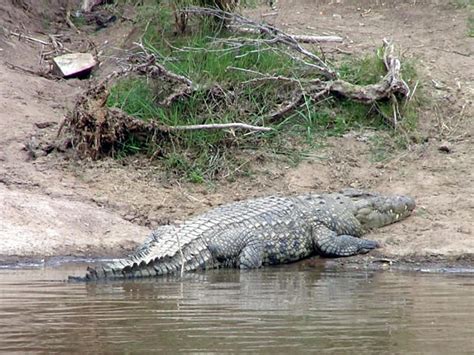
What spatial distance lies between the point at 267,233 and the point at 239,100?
254 cm

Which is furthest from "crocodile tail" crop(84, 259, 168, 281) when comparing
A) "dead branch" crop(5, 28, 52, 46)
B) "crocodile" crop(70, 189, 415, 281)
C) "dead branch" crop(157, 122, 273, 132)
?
"dead branch" crop(5, 28, 52, 46)

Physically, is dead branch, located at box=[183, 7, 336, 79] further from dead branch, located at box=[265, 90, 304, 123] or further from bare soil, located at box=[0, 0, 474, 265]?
bare soil, located at box=[0, 0, 474, 265]

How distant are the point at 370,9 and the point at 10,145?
5335 millimetres

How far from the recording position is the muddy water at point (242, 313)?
5410mm

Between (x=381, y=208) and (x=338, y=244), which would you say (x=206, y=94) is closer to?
(x=381, y=208)

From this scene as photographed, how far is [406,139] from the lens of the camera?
1093 centimetres

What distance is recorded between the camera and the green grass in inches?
425

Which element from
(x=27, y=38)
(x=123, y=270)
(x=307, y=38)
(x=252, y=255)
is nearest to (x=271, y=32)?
(x=307, y=38)

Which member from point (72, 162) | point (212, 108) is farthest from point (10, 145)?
point (212, 108)

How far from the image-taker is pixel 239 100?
37.1 ft

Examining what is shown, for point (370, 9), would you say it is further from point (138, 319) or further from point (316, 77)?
point (138, 319)

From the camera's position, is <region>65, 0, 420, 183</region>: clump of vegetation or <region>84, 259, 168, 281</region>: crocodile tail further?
<region>65, 0, 420, 183</region>: clump of vegetation

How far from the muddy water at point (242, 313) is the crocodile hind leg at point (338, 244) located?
2.39 feet

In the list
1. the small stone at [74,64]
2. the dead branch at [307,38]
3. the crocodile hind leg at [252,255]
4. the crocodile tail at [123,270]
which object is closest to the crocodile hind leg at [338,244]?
the crocodile hind leg at [252,255]
